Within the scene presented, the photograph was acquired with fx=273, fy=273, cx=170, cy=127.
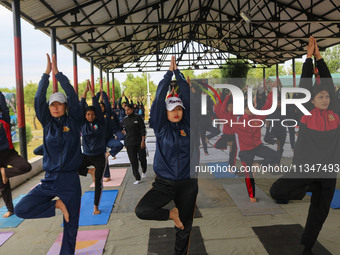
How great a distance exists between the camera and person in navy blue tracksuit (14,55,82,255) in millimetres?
2928

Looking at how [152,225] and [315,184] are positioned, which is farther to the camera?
[152,225]

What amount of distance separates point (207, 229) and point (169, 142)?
174 cm

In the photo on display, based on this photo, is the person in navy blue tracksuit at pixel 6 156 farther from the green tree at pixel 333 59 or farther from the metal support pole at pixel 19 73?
the green tree at pixel 333 59

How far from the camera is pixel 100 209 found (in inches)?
186

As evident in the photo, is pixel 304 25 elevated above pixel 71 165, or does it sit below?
above

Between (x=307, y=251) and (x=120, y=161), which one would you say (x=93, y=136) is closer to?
(x=307, y=251)

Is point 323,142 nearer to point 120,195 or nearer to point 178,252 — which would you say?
point 178,252

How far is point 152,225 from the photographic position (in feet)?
13.3

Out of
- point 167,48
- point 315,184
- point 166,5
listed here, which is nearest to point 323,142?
point 315,184

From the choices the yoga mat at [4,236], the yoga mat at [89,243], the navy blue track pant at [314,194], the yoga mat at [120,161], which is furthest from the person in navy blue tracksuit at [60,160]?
the yoga mat at [120,161]

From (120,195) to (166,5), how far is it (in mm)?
11401

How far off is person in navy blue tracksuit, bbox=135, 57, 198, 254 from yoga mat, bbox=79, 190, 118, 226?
5.82 ft

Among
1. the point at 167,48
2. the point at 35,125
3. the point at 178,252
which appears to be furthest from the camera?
the point at 35,125

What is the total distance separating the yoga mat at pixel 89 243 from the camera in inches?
132
